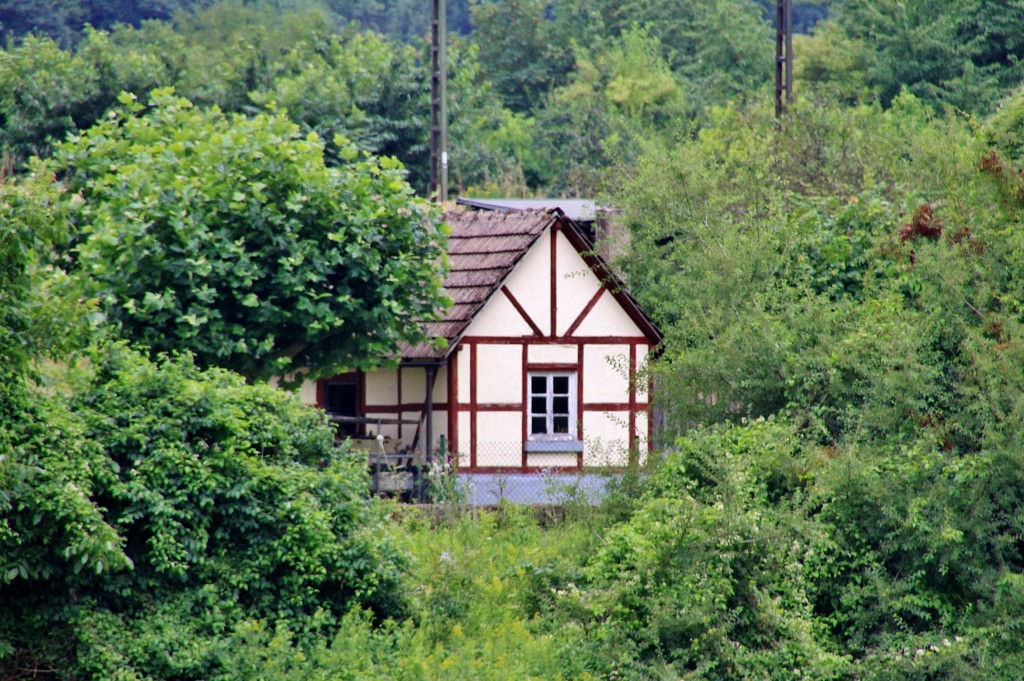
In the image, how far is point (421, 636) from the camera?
44.2 feet

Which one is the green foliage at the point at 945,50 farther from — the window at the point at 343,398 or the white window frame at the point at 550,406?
the window at the point at 343,398

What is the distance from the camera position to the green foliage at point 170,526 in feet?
40.6

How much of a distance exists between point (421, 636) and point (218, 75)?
3076cm

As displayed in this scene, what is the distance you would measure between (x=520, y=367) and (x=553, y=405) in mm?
914

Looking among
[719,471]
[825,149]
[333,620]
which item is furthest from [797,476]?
[825,149]

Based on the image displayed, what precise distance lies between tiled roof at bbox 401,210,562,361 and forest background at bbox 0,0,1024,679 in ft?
8.56

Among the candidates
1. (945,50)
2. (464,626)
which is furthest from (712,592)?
(945,50)

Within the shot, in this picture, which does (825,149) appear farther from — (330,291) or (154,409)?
(154,409)

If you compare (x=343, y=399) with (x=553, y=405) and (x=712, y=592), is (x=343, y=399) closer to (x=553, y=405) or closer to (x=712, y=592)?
(x=553, y=405)

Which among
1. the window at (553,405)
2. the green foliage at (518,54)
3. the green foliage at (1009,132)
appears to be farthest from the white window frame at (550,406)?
the green foliage at (518,54)

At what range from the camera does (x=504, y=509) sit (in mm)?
17406

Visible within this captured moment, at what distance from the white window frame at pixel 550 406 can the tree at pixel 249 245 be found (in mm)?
4994

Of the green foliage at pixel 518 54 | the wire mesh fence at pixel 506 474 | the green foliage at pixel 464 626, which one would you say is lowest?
the green foliage at pixel 464 626

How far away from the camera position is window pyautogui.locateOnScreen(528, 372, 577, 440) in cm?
2530
